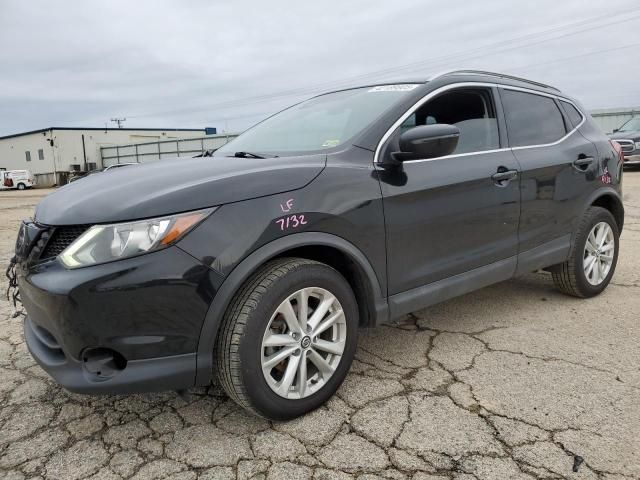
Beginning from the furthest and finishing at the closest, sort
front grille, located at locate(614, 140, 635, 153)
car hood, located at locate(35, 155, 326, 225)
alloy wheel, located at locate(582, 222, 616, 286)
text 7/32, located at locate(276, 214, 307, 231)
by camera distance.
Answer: front grille, located at locate(614, 140, 635, 153) → alloy wheel, located at locate(582, 222, 616, 286) → text 7/32, located at locate(276, 214, 307, 231) → car hood, located at locate(35, 155, 326, 225)

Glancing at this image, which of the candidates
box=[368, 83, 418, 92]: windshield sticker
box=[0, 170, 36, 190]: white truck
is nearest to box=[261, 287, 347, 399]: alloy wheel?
box=[368, 83, 418, 92]: windshield sticker

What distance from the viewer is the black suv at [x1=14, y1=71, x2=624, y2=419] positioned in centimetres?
199

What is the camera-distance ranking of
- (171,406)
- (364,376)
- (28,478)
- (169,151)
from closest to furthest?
1. (28,478)
2. (171,406)
3. (364,376)
4. (169,151)

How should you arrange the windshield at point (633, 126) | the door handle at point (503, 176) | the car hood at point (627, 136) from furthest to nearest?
the windshield at point (633, 126)
the car hood at point (627, 136)
the door handle at point (503, 176)

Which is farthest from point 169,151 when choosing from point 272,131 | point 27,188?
point 272,131

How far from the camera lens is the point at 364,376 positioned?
281 cm

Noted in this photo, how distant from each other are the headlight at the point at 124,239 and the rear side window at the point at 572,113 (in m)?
3.28

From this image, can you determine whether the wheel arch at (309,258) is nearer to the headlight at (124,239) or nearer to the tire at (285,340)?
the tire at (285,340)

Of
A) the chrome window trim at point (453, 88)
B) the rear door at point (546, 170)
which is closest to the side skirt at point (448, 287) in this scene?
the rear door at point (546, 170)

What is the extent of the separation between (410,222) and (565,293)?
210 cm

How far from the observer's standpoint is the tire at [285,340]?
7.00ft

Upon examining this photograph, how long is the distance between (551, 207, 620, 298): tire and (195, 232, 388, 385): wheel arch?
1938mm

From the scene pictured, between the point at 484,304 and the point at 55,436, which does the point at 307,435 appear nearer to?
the point at 55,436

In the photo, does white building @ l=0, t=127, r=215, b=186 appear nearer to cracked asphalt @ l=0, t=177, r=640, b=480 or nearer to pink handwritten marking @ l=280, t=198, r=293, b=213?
cracked asphalt @ l=0, t=177, r=640, b=480
